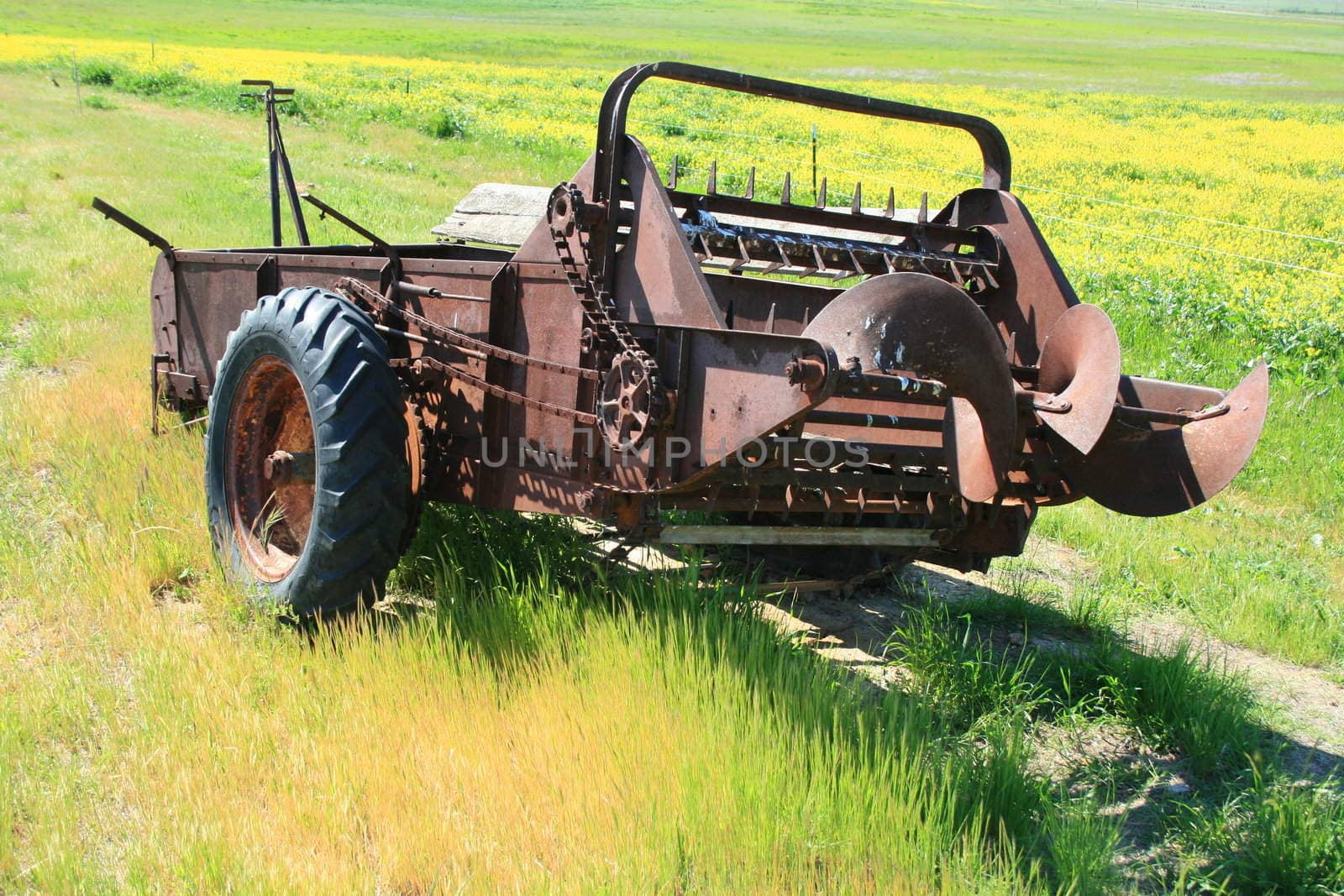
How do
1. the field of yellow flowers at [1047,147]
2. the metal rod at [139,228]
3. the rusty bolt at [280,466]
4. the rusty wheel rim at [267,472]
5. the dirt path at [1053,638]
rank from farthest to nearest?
the field of yellow flowers at [1047,147] < the metal rod at [139,228] < the rusty wheel rim at [267,472] < the rusty bolt at [280,466] < the dirt path at [1053,638]

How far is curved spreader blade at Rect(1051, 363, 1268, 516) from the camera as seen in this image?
12.7ft

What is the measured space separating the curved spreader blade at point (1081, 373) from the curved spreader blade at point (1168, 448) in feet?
0.59

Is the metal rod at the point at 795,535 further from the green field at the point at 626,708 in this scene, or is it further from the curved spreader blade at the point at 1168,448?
the curved spreader blade at the point at 1168,448

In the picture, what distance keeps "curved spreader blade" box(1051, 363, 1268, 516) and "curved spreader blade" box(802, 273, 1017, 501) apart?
0.80 meters

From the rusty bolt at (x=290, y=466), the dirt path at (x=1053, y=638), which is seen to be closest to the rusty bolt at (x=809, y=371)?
Result: the dirt path at (x=1053, y=638)

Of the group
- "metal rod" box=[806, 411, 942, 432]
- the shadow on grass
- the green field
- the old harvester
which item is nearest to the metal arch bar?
the old harvester

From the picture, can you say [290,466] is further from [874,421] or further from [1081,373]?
[1081,373]

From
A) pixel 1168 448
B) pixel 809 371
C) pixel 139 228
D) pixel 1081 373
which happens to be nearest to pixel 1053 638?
pixel 1168 448

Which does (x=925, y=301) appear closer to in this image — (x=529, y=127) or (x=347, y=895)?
(x=347, y=895)

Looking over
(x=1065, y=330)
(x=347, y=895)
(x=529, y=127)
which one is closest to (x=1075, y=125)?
(x=529, y=127)

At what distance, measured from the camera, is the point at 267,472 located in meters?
4.57

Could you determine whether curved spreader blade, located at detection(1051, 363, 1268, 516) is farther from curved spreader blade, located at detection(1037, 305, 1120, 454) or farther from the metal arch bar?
the metal arch bar

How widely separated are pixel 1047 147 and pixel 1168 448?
24443 millimetres

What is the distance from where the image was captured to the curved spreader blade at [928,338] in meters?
3.06
